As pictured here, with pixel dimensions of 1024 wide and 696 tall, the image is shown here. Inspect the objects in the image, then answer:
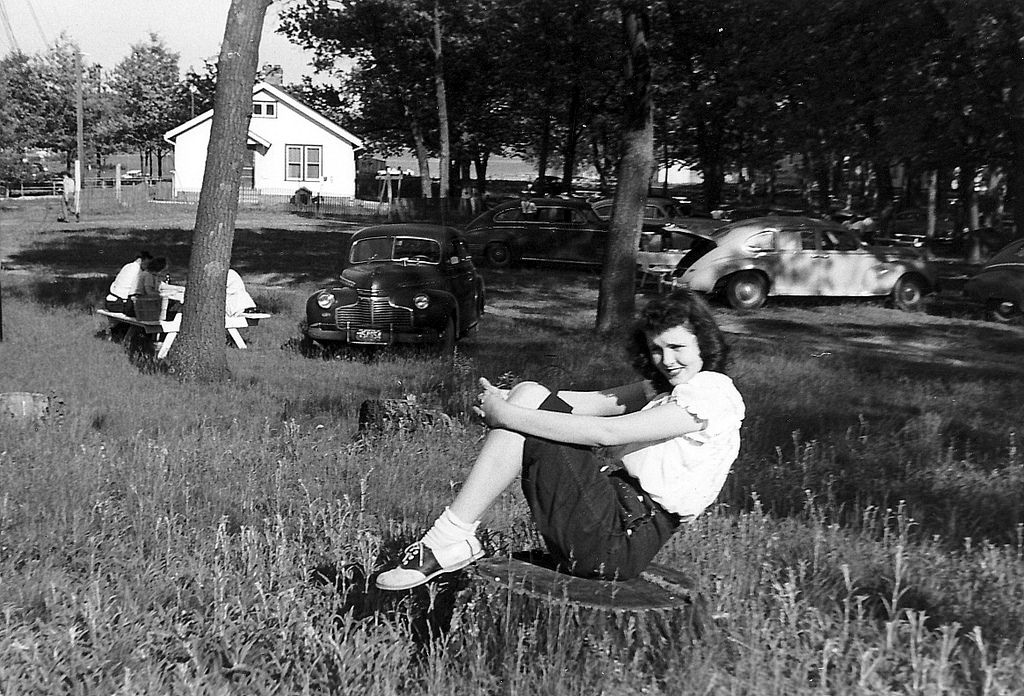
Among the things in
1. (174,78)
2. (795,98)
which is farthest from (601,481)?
(174,78)

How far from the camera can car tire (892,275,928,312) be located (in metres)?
20.9

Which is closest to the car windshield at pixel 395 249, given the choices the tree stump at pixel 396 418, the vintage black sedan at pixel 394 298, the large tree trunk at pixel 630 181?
the vintage black sedan at pixel 394 298

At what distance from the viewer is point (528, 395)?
14.0 feet

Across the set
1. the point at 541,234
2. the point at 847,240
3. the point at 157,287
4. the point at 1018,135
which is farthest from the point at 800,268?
the point at 157,287

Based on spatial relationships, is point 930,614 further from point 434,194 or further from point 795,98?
point 434,194

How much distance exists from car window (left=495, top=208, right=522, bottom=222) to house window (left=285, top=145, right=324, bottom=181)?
3612 cm

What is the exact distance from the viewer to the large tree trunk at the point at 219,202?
11.1m

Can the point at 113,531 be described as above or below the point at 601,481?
below

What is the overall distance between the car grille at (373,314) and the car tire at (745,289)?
871 cm

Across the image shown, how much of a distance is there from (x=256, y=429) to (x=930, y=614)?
5.03m

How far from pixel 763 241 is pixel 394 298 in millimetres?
9350

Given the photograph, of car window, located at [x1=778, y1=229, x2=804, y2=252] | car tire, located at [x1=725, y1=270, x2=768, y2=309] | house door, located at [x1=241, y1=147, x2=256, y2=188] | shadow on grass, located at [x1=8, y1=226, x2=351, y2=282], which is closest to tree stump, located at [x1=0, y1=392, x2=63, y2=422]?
shadow on grass, located at [x1=8, y1=226, x2=351, y2=282]

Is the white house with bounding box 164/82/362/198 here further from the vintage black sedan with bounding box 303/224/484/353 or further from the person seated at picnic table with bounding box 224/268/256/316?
the person seated at picnic table with bounding box 224/268/256/316

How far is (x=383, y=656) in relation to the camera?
12.7 feet
